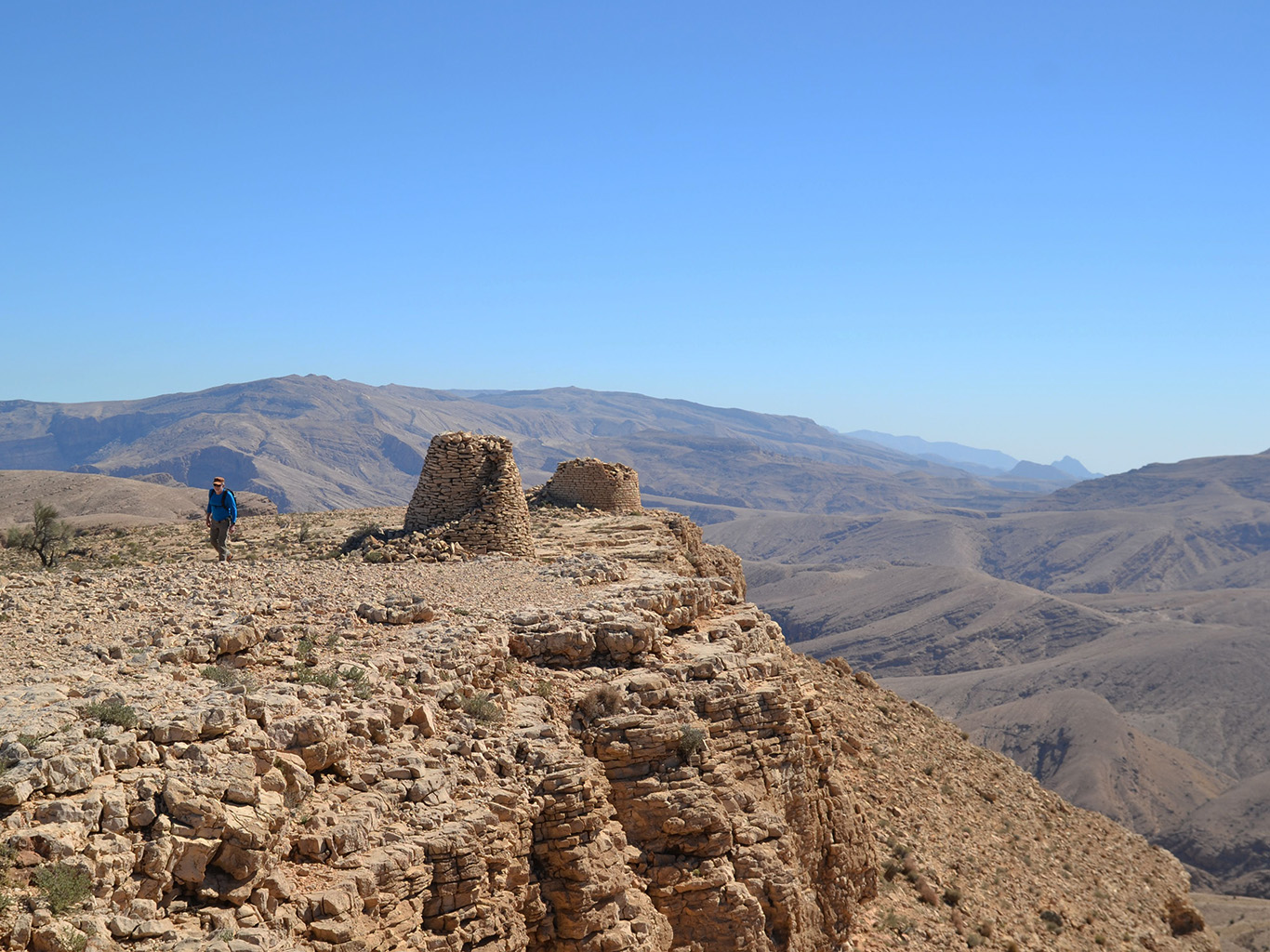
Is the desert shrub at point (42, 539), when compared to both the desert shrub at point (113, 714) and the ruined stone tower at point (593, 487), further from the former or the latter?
the desert shrub at point (113, 714)

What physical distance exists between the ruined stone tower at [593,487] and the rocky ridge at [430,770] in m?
8.29

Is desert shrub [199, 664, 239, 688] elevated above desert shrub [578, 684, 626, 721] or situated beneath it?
elevated above

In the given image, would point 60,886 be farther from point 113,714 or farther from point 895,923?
point 895,923

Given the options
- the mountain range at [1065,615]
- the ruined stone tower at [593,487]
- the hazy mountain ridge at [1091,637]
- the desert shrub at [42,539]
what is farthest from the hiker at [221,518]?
the hazy mountain ridge at [1091,637]

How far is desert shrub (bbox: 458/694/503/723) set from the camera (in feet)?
25.2

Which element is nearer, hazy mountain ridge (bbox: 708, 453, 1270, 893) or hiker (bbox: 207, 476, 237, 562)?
hiker (bbox: 207, 476, 237, 562)

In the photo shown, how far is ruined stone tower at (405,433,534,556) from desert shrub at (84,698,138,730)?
33.0 feet

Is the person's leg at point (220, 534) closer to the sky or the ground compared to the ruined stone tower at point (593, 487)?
Result: closer to the ground

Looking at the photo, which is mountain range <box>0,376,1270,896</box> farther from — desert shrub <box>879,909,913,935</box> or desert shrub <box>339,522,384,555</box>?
desert shrub <box>339,522,384,555</box>

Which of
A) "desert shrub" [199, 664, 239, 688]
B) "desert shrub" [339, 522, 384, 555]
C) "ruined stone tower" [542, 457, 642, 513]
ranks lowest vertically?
"desert shrub" [199, 664, 239, 688]

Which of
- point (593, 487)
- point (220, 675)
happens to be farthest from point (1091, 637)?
point (220, 675)

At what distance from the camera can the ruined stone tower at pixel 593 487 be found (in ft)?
76.3

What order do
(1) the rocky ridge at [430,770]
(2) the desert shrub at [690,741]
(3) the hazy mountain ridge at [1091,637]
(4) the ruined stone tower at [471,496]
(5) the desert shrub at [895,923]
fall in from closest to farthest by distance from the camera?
(1) the rocky ridge at [430,770] < (2) the desert shrub at [690,741] < (5) the desert shrub at [895,923] < (4) the ruined stone tower at [471,496] < (3) the hazy mountain ridge at [1091,637]

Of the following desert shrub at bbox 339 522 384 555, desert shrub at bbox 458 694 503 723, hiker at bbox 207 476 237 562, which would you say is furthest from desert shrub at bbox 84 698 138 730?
desert shrub at bbox 339 522 384 555
